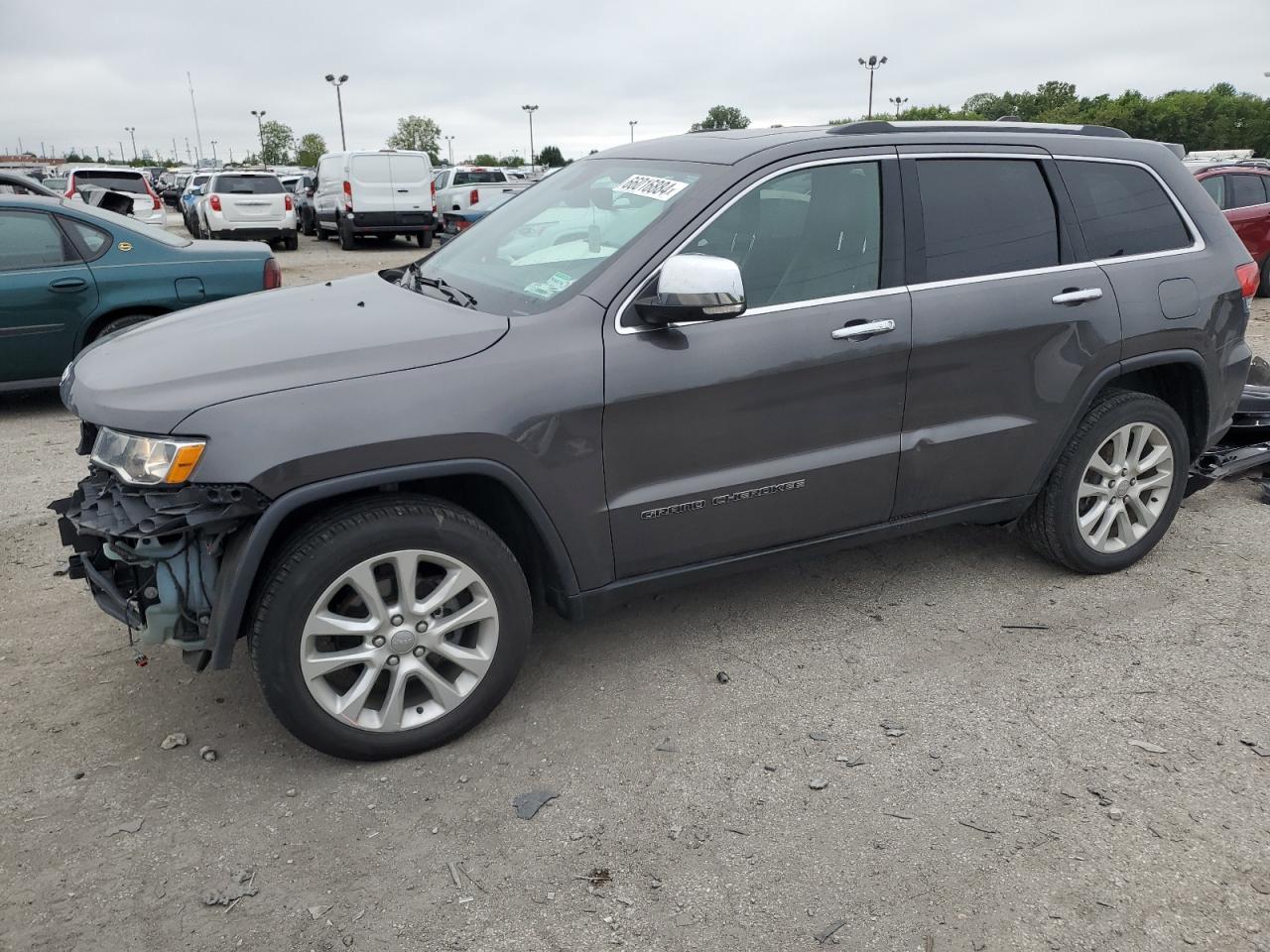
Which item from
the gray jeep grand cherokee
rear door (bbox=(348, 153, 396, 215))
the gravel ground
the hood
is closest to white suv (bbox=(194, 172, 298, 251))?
rear door (bbox=(348, 153, 396, 215))

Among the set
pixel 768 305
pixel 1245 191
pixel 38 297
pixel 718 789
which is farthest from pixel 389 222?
pixel 718 789

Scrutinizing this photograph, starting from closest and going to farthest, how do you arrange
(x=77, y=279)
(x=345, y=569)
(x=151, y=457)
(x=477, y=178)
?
(x=151, y=457) < (x=345, y=569) < (x=77, y=279) < (x=477, y=178)

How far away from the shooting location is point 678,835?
2.71m

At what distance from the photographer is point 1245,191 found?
38.2ft

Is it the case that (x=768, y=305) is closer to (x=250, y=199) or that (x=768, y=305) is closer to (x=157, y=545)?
(x=157, y=545)

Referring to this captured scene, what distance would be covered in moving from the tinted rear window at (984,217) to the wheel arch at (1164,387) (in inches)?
22.2

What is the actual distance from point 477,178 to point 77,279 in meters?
19.0

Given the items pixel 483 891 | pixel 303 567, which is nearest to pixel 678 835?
pixel 483 891

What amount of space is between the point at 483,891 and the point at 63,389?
2154 mm

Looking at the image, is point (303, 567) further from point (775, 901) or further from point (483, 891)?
point (775, 901)

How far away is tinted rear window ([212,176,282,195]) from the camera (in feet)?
67.0

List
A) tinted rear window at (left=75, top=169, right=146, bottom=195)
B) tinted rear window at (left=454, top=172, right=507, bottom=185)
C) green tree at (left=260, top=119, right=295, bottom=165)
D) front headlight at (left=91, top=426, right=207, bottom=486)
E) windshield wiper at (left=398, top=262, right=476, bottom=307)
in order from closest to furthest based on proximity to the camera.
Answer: front headlight at (left=91, top=426, right=207, bottom=486)
windshield wiper at (left=398, top=262, right=476, bottom=307)
tinted rear window at (left=75, top=169, right=146, bottom=195)
tinted rear window at (left=454, top=172, right=507, bottom=185)
green tree at (left=260, top=119, right=295, bottom=165)

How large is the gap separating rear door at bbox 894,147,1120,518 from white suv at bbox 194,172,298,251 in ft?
63.5

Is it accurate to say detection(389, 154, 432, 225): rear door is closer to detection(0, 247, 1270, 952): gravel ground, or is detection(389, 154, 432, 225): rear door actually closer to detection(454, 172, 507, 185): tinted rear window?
detection(454, 172, 507, 185): tinted rear window
